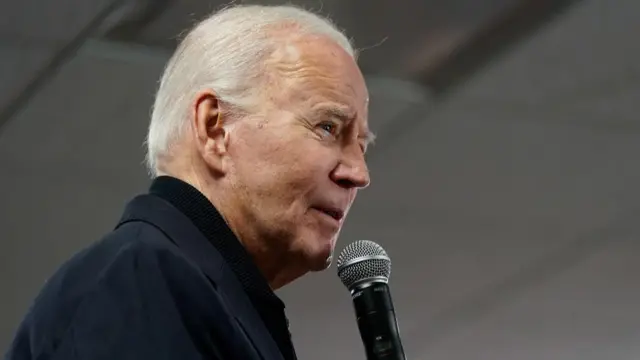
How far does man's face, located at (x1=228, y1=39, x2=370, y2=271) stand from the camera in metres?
1.04

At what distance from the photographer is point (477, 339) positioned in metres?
3.89

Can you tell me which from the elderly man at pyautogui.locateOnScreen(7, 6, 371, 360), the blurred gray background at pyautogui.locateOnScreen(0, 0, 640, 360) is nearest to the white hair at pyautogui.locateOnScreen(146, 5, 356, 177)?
the elderly man at pyautogui.locateOnScreen(7, 6, 371, 360)

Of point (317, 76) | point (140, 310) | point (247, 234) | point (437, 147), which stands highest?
point (437, 147)

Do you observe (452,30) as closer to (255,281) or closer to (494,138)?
(494,138)

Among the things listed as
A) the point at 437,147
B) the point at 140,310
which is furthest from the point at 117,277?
the point at 437,147

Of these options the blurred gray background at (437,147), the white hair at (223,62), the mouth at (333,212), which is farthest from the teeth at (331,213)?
the blurred gray background at (437,147)

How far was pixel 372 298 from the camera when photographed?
3.48ft

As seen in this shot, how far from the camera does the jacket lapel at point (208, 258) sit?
93 cm

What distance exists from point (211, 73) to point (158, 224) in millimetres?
183

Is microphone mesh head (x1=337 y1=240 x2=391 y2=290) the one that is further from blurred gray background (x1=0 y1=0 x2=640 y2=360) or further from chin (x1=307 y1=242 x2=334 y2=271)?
blurred gray background (x1=0 y1=0 x2=640 y2=360)

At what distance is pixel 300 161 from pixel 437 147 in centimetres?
161

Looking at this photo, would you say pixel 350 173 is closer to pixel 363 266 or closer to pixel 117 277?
pixel 363 266

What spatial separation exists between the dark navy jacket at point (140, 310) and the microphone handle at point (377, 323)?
0.11m

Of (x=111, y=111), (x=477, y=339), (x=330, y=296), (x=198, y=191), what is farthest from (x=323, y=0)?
(x=477, y=339)
